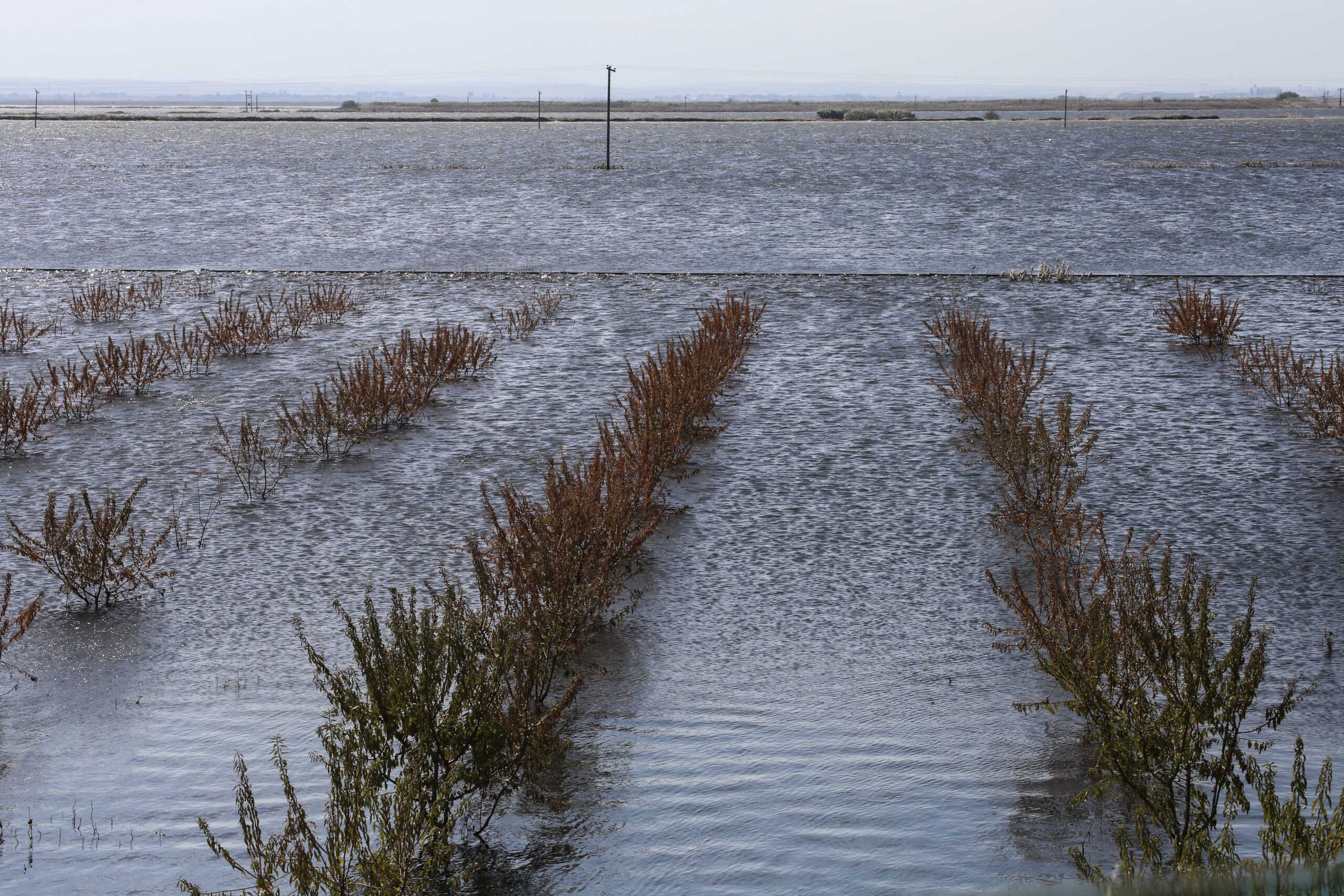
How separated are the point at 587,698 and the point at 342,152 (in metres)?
58.2

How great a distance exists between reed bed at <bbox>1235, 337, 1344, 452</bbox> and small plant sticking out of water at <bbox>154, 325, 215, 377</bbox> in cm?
993

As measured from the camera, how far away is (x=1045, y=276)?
19.8 metres

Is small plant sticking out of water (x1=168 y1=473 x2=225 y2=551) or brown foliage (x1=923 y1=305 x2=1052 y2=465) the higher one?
brown foliage (x1=923 y1=305 x2=1052 y2=465)

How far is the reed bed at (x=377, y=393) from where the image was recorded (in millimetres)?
10000

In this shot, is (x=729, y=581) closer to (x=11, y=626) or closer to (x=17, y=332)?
(x=11, y=626)

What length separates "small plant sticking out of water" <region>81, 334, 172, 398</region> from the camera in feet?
38.7

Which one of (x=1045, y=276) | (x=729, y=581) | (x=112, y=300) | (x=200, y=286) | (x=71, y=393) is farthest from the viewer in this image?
(x=1045, y=276)

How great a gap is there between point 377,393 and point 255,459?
4.85 ft

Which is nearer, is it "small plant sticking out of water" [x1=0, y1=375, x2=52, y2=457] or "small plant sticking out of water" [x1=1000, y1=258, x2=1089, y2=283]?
"small plant sticking out of water" [x1=0, y1=375, x2=52, y2=457]

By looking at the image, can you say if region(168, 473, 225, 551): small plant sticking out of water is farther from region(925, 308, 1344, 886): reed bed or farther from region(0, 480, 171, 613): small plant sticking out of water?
region(925, 308, 1344, 886): reed bed

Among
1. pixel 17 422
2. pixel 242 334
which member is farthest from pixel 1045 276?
pixel 17 422

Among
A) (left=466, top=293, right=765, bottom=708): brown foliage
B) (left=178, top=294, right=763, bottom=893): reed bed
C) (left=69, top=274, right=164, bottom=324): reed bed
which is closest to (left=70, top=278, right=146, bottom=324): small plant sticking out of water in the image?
(left=69, top=274, right=164, bottom=324): reed bed

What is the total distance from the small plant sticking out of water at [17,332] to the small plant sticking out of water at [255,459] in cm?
A: 479

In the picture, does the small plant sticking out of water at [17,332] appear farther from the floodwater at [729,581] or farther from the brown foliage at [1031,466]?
the brown foliage at [1031,466]
